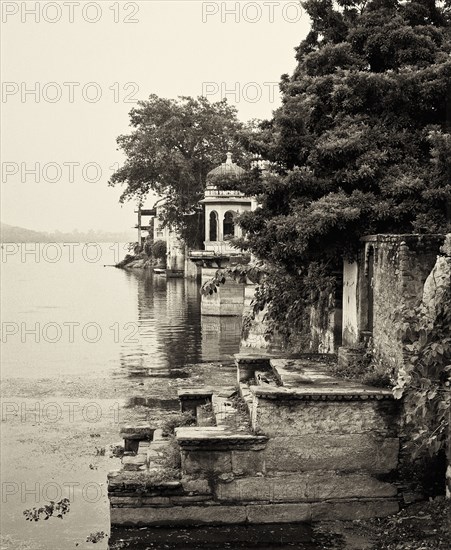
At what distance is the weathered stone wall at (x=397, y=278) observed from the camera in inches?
427

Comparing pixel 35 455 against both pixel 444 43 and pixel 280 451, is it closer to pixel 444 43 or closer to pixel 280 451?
pixel 280 451

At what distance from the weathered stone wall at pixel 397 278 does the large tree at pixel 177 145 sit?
4044 centimetres

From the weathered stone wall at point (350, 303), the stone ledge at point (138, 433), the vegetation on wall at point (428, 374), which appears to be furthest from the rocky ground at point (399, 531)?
the stone ledge at point (138, 433)

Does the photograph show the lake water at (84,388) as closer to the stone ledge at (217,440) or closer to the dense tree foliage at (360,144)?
the stone ledge at (217,440)

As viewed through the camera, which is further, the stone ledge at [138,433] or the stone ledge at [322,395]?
the stone ledge at [138,433]

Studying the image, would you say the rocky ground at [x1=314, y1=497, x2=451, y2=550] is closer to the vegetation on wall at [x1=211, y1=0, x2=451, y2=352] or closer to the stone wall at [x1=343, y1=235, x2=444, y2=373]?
the stone wall at [x1=343, y1=235, x2=444, y2=373]

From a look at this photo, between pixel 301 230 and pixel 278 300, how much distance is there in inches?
227

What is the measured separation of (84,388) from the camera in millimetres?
20250

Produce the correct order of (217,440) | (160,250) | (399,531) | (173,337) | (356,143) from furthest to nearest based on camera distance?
1. (160,250)
2. (173,337)
3. (356,143)
4. (217,440)
5. (399,531)

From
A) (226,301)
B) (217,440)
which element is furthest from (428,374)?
(226,301)

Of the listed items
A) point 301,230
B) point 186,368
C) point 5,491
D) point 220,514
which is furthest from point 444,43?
point 186,368

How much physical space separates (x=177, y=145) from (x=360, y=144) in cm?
4049

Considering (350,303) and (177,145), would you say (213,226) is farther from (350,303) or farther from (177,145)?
(350,303)

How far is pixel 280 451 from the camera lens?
10.5m
